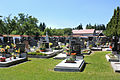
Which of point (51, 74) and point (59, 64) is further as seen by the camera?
point (59, 64)

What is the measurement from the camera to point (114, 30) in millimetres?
43094

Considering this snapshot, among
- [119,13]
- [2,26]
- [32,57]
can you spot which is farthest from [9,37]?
[119,13]

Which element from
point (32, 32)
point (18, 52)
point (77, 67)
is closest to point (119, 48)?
point (77, 67)

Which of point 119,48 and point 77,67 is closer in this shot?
point 77,67

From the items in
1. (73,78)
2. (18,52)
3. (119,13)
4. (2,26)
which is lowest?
(73,78)

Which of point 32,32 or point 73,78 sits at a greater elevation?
point 32,32

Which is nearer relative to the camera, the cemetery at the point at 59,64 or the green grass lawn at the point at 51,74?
the green grass lawn at the point at 51,74

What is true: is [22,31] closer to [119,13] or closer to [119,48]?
[119,13]

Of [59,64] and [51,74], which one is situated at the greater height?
[59,64]

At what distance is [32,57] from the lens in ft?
54.6

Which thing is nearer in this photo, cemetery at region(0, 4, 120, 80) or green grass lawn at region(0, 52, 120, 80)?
green grass lawn at region(0, 52, 120, 80)

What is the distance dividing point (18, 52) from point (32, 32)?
101 feet

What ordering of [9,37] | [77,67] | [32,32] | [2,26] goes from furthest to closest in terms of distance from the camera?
[32,32] < [2,26] < [9,37] < [77,67]

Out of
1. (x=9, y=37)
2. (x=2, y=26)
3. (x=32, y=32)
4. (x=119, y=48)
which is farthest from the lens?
(x=32, y=32)
